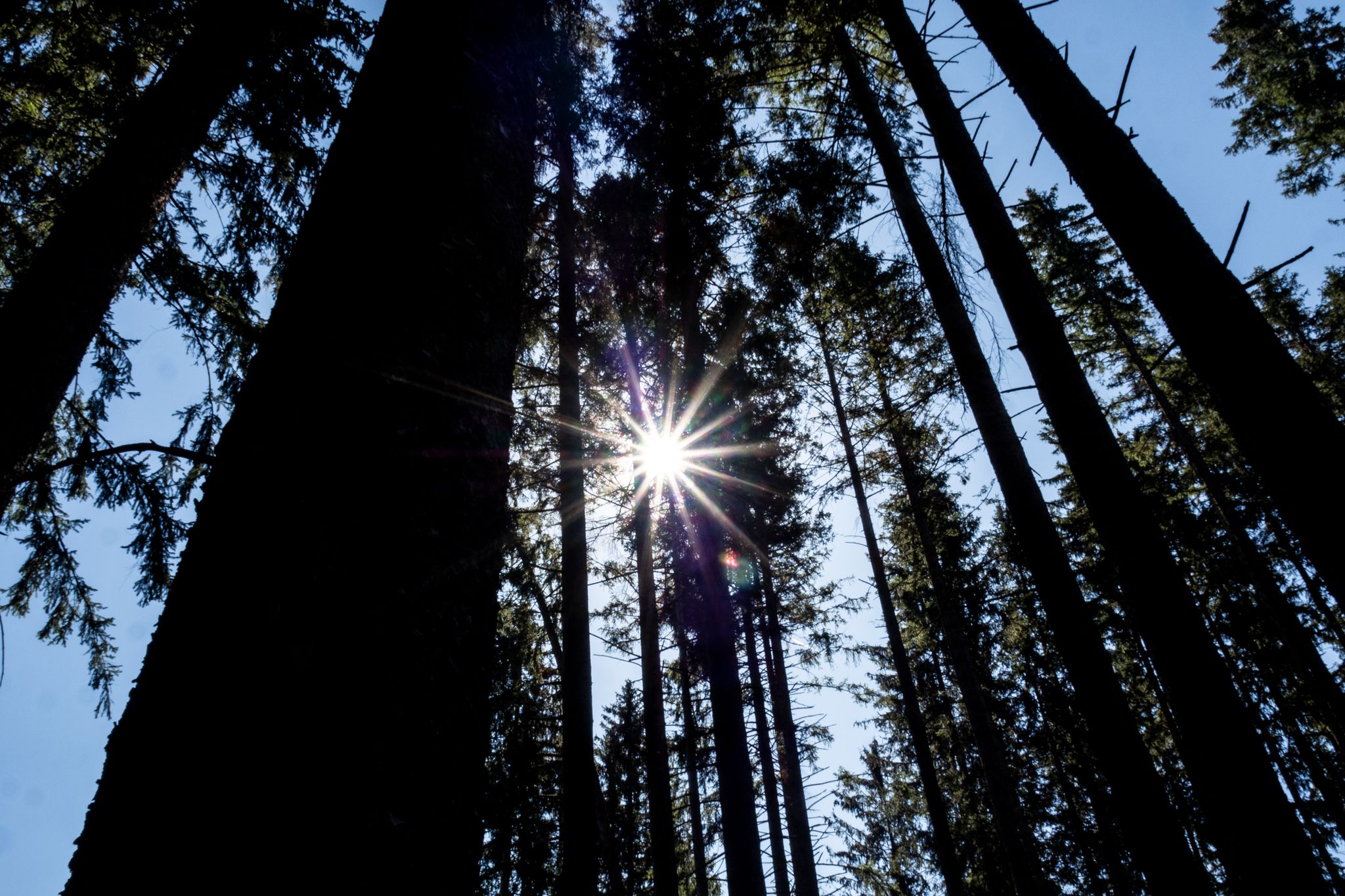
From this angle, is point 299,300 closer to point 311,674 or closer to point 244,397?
point 244,397

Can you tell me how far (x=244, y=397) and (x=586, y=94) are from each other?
9212 millimetres

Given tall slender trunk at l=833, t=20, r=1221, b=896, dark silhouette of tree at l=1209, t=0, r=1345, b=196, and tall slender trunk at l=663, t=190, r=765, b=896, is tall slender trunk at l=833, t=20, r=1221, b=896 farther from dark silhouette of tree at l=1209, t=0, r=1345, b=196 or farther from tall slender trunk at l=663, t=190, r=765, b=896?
dark silhouette of tree at l=1209, t=0, r=1345, b=196

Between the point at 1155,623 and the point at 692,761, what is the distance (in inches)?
578

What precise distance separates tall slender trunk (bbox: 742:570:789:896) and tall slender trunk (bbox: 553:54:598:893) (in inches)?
263

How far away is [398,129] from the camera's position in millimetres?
1736

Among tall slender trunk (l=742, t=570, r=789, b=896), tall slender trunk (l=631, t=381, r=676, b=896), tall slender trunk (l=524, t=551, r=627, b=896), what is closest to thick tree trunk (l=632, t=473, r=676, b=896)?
tall slender trunk (l=631, t=381, r=676, b=896)

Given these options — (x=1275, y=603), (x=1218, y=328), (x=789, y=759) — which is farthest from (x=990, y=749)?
(x=1275, y=603)

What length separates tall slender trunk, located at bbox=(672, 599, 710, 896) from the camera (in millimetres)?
14500

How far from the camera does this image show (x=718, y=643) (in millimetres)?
7141

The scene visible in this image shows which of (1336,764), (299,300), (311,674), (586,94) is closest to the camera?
(311,674)

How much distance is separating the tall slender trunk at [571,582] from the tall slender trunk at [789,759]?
16.9ft

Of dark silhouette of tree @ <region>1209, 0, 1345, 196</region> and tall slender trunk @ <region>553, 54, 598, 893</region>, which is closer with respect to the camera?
tall slender trunk @ <region>553, 54, 598, 893</region>

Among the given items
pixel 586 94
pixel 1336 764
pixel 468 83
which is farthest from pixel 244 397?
pixel 1336 764

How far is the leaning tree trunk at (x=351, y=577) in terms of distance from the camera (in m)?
0.80
